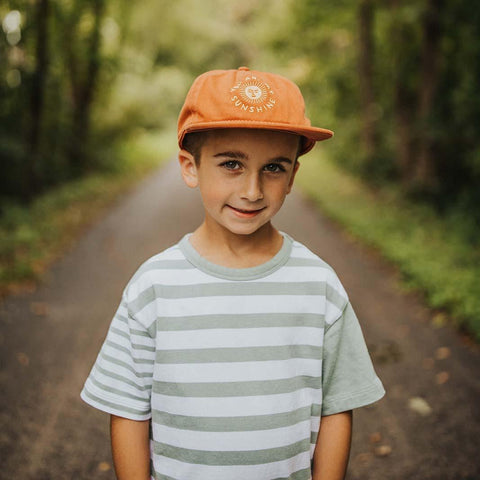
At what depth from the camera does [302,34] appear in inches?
612

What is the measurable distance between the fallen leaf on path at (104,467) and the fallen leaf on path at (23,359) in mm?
1370

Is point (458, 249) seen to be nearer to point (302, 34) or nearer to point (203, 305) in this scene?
point (203, 305)

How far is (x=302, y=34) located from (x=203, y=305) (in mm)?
15969

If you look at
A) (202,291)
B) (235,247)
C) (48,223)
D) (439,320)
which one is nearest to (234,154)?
(235,247)

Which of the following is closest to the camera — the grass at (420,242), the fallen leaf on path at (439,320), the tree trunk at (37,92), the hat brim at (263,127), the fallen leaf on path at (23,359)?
the hat brim at (263,127)

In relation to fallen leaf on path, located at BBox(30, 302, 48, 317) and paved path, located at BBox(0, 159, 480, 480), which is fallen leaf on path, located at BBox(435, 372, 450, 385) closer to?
paved path, located at BBox(0, 159, 480, 480)

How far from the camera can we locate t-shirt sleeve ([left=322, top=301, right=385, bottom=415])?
136cm

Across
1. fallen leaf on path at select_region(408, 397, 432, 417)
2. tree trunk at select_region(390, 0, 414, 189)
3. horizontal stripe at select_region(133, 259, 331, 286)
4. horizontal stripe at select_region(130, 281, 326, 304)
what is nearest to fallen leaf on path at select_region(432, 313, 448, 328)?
fallen leaf on path at select_region(408, 397, 432, 417)

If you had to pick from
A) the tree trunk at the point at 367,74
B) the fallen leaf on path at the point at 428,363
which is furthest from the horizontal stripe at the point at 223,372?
the tree trunk at the point at 367,74

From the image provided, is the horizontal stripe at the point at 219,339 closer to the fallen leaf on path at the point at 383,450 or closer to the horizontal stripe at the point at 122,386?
the horizontal stripe at the point at 122,386

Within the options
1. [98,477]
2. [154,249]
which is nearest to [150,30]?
[154,249]

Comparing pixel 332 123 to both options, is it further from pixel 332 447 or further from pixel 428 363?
pixel 332 447

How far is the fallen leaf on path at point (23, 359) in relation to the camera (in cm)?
378

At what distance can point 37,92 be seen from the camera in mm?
8766
